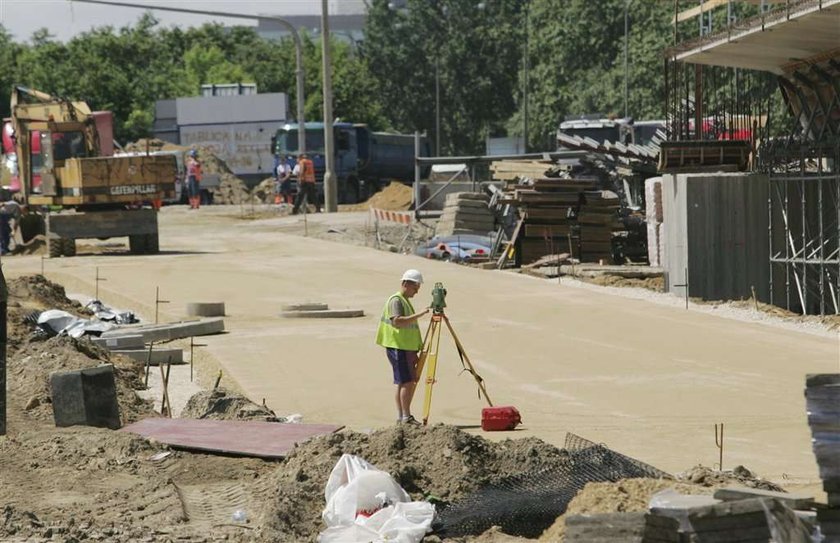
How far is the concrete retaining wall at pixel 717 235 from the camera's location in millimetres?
28734

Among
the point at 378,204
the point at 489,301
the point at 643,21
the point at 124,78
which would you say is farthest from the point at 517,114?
the point at 489,301

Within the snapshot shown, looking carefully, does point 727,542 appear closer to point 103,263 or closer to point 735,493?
point 735,493

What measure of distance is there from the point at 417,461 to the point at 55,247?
87.5 feet

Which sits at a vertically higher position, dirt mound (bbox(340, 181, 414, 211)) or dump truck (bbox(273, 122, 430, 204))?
dump truck (bbox(273, 122, 430, 204))

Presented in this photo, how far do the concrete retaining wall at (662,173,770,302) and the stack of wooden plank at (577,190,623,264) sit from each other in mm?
6644

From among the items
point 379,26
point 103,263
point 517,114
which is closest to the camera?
point 103,263

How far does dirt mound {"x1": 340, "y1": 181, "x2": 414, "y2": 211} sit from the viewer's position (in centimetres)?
5434

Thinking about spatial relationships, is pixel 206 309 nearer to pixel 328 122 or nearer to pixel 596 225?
pixel 596 225

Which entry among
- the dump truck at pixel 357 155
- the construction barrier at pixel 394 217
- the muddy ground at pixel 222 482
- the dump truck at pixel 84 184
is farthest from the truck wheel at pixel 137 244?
the muddy ground at pixel 222 482

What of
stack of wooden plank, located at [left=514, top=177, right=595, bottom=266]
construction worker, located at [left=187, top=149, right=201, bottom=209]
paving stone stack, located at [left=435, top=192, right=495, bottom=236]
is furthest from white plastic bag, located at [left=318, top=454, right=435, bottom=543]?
construction worker, located at [left=187, top=149, right=201, bottom=209]

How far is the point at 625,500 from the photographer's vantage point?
9.80 metres

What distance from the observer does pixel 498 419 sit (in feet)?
50.5

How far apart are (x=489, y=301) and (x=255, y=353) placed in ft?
21.5

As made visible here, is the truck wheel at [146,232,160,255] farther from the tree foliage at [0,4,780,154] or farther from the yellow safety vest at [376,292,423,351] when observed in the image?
the tree foliage at [0,4,780,154]
